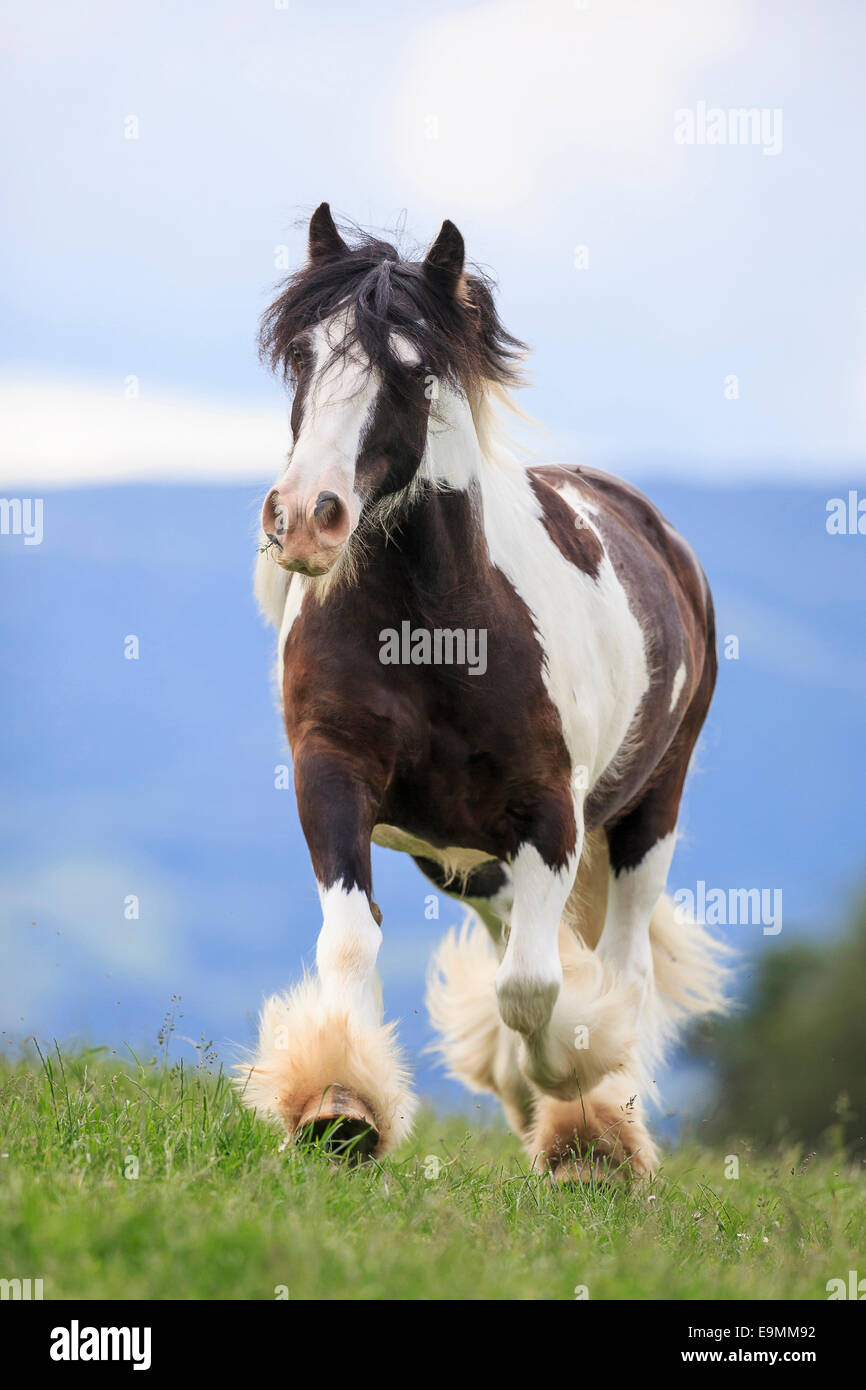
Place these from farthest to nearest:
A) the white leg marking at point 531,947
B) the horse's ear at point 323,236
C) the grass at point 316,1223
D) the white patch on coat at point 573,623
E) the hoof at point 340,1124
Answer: the white patch on coat at point 573,623
the white leg marking at point 531,947
the horse's ear at point 323,236
the hoof at point 340,1124
the grass at point 316,1223

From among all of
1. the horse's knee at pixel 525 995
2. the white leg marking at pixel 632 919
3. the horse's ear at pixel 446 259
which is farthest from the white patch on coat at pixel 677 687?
the horse's ear at pixel 446 259

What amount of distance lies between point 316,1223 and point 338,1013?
1.12 metres

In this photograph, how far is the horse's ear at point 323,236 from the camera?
4.88m

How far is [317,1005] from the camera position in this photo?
4441mm

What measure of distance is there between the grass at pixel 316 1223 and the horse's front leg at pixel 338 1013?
14 cm

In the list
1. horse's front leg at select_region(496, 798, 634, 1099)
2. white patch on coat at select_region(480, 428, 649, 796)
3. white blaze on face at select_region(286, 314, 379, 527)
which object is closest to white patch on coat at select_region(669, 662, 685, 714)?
white patch on coat at select_region(480, 428, 649, 796)

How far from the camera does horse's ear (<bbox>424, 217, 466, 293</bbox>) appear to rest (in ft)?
15.5

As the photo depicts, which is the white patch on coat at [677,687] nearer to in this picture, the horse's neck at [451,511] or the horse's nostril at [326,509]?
the horse's neck at [451,511]

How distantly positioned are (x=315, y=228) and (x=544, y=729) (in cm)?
176

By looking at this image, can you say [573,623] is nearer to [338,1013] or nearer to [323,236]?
[323,236]
